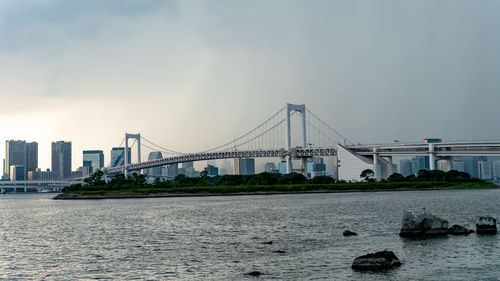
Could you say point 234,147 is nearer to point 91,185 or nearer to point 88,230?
point 91,185

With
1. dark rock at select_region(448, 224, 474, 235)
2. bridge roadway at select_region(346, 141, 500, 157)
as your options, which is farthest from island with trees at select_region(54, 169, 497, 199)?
dark rock at select_region(448, 224, 474, 235)

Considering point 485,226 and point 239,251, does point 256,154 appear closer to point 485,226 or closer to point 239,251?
point 485,226

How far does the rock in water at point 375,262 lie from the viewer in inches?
581

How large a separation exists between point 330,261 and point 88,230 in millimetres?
16789

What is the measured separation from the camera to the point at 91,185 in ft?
275

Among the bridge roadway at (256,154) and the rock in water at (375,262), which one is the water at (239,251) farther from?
the bridge roadway at (256,154)

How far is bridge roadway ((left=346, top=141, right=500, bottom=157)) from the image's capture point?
2842 inches

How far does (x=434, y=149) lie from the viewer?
79688 mm

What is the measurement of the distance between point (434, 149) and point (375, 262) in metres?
69.5

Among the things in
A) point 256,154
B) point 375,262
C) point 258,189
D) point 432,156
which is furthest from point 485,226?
point 256,154

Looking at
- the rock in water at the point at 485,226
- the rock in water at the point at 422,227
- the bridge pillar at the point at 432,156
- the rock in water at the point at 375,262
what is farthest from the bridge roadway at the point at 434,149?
the rock in water at the point at 375,262

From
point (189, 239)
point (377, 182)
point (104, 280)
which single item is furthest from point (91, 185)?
point (104, 280)

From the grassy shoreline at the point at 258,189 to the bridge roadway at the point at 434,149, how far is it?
5108mm

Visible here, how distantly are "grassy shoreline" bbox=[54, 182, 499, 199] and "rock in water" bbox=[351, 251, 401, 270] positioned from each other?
59.6m
